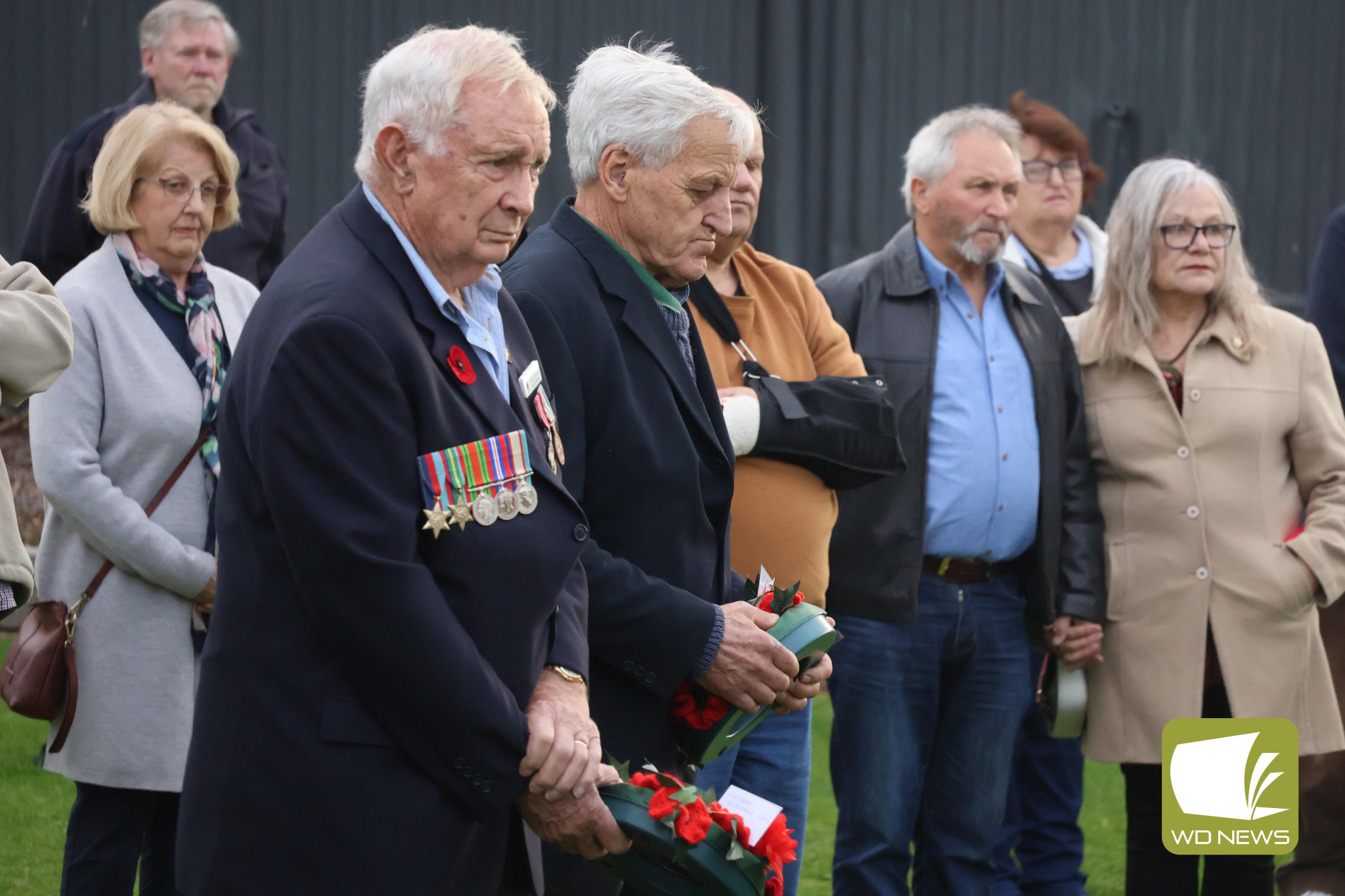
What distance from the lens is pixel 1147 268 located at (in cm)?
403

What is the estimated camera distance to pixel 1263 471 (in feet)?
13.0

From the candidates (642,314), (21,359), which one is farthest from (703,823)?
(21,359)

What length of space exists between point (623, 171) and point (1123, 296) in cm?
198

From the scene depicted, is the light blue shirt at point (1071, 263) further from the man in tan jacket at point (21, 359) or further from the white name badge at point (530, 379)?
the man in tan jacket at point (21, 359)

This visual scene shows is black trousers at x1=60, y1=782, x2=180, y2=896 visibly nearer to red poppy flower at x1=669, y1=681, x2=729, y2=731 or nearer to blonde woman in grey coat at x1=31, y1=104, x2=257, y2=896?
blonde woman in grey coat at x1=31, y1=104, x2=257, y2=896

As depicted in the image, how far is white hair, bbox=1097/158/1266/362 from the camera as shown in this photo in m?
4.03

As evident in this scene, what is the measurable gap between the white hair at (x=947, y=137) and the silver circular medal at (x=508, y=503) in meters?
2.39

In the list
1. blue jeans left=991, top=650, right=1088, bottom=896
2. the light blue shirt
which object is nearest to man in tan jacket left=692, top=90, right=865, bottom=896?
blue jeans left=991, top=650, right=1088, bottom=896

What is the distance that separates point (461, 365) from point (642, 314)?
2.10 ft

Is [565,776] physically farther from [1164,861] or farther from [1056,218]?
[1056,218]

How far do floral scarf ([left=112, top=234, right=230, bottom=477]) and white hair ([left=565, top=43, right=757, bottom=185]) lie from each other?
1269mm

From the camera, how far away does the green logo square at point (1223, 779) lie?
3.88m

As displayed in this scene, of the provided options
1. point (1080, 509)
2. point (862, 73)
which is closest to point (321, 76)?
point (862, 73)

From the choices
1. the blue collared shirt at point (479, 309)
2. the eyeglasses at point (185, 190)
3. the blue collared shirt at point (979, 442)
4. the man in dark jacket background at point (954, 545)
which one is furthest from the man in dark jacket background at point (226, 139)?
the blue collared shirt at point (479, 309)
